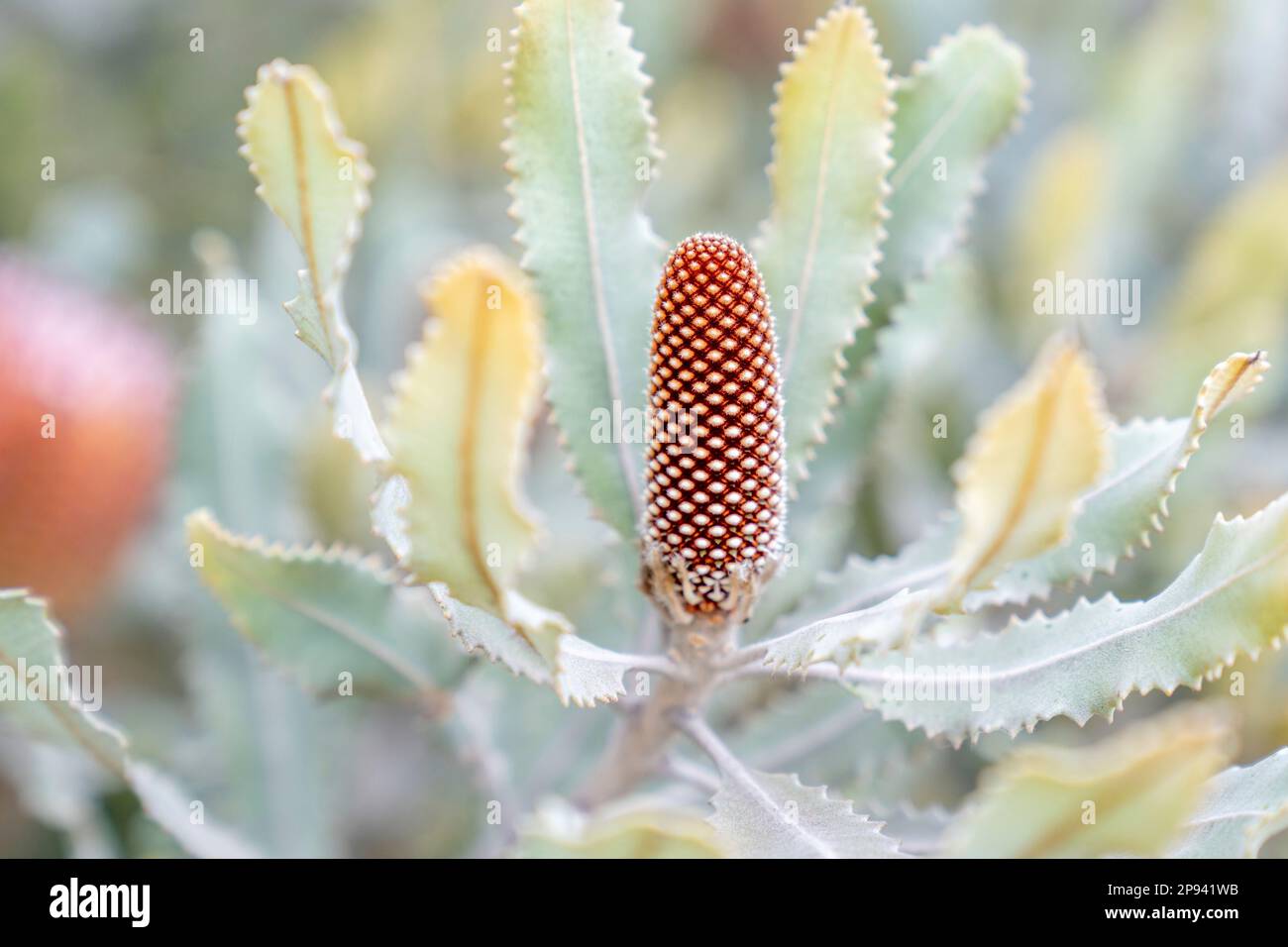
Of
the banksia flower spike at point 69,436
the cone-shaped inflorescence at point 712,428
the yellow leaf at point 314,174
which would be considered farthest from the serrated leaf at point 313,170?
the banksia flower spike at point 69,436

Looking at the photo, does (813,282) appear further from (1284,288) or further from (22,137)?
(22,137)

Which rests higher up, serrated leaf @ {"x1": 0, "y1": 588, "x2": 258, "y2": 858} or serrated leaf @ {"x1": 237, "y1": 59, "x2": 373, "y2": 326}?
serrated leaf @ {"x1": 237, "y1": 59, "x2": 373, "y2": 326}

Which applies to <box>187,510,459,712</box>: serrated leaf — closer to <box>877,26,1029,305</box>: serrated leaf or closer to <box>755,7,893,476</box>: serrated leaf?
<box>755,7,893,476</box>: serrated leaf

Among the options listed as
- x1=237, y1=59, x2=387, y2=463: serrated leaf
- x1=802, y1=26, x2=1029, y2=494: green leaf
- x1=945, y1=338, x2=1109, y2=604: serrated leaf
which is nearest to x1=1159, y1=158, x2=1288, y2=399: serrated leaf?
x1=802, y1=26, x2=1029, y2=494: green leaf

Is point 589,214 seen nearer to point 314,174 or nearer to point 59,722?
point 314,174

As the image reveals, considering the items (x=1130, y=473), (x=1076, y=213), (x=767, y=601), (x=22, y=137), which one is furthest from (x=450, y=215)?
(x=1130, y=473)

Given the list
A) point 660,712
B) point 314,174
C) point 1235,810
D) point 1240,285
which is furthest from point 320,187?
point 1240,285
